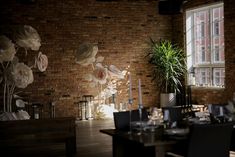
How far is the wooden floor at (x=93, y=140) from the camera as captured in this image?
6.65 meters

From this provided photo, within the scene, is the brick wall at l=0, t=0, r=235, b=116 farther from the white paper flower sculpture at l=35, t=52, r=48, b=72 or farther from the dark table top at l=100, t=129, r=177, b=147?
the dark table top at l=100, t=129, r=177, b=147

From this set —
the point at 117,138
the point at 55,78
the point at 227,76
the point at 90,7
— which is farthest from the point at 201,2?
the point at 117,138

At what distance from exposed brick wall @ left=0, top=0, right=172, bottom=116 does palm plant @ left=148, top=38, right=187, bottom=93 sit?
0.33 metres

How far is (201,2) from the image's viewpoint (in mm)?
10562

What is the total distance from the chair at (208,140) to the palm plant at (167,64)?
7.06 metres

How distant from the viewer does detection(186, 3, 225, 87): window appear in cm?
1034

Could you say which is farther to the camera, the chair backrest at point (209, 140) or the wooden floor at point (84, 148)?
the wooden floor at point (84, 148)

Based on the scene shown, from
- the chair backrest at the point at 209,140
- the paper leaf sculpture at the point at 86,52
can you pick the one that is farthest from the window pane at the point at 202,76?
the chair backrest at the point at 209,140

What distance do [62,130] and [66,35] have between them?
4.73 m

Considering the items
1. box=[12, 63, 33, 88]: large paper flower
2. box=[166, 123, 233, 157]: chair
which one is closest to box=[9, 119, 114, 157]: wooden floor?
box=[12, 63, 33, 88]: large paper flower

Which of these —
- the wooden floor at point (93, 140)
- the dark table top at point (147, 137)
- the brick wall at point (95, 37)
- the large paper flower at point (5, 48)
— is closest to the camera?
the dark table top at point (147, 137)

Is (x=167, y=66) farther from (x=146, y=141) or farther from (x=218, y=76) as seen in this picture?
(x=146, y=141)

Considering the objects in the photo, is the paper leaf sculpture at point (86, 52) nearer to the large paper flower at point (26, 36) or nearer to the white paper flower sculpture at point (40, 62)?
the white paper flower sculpture at point (40, 62)

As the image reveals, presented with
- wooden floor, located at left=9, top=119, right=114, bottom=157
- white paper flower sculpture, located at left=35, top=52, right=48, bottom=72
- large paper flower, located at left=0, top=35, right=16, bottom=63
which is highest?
large paper flower, located at left=0, top=35, right=16, bottom=63
